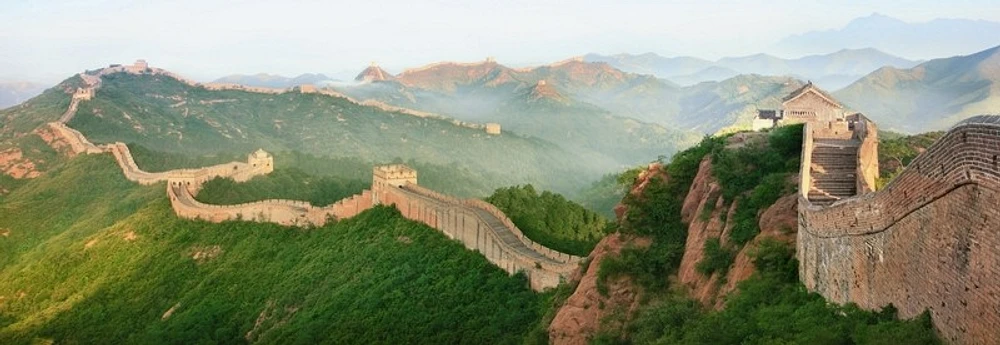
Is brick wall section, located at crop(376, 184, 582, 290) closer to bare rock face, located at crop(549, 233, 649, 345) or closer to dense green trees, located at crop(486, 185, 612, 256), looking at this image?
dense green trees, located at crop(486, 185, 612, 256)

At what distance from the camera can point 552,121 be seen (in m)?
193

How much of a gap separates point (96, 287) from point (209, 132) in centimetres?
6311

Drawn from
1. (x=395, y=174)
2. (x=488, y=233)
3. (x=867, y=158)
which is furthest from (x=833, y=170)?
(x=395, y=174)

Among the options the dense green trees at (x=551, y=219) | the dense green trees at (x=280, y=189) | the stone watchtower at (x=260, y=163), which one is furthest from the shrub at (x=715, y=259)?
the stone watchtower at (x=260, y=163)

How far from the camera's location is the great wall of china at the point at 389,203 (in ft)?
131

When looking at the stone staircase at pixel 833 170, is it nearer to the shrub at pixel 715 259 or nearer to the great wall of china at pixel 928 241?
the shrub at pixel 715 259

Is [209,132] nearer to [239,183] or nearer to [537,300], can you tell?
[239,183]

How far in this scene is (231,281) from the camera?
57.1m

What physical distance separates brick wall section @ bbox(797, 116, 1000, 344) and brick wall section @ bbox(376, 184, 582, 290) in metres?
17.3

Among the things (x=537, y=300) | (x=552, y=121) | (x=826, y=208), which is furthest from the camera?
(x=552, y=121)

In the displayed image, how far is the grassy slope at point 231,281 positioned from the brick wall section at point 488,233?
0.62 m

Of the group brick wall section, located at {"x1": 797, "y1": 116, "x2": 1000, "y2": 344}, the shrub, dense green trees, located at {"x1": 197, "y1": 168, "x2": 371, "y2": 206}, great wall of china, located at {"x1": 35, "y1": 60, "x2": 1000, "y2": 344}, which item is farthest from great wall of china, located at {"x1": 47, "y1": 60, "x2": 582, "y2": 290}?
brick wall section, located at {"x1": 797, "y1": 116, "x2": 1000, "y2": 344}

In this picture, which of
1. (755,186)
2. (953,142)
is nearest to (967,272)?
(953,142)

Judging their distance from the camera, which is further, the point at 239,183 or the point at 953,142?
the point at 239,183
